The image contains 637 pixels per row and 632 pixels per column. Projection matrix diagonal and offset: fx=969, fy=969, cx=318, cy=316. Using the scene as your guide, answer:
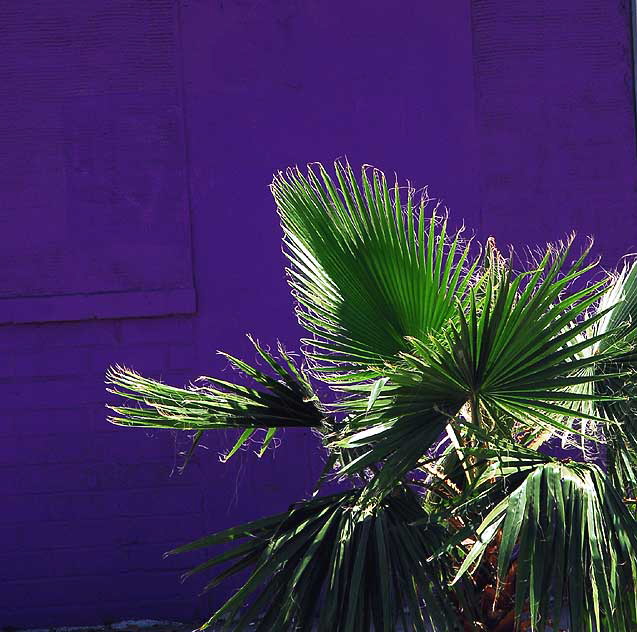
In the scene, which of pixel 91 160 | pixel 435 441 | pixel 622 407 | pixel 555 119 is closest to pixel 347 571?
pixel 435 441

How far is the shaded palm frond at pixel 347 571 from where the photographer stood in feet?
9.10

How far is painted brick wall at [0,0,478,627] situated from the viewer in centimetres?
538

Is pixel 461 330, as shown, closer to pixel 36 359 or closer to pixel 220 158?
pixel 220 158

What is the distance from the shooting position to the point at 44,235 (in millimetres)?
5363

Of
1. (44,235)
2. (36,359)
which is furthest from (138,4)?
(36,359)

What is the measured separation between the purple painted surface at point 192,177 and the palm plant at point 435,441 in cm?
211

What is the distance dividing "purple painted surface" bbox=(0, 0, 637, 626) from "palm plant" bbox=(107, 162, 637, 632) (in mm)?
2114

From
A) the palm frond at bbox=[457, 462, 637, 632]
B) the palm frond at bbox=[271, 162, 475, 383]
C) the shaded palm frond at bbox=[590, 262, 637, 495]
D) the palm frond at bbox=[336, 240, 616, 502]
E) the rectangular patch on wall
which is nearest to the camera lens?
the palm frond at bbox=[457, 462, 637, 632]

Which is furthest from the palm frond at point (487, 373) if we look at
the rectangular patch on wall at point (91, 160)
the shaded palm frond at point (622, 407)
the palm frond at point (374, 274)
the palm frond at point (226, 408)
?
the rectangular patch on wall at point (91, 160)

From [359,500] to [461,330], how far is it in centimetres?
73

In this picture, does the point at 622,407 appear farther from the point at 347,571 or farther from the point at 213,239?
the point at 213,239

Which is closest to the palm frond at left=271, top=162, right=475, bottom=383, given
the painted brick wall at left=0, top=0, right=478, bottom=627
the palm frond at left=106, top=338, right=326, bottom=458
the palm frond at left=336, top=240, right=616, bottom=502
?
the palm frond at left=336, top=240, right=616, bottom=502

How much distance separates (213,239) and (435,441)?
2.75 metres

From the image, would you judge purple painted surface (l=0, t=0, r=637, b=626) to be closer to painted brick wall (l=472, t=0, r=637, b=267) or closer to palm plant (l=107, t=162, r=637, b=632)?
painted brick wall (l=472, t=0, r=637, b=267)
